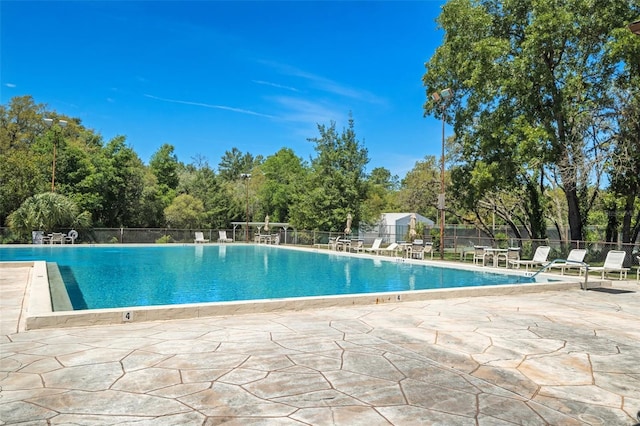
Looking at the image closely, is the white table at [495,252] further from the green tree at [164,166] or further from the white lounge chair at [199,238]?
the green tree at [164,166]

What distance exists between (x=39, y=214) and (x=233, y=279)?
1649 cm

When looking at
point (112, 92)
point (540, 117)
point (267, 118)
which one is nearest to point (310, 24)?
point (540, 117)

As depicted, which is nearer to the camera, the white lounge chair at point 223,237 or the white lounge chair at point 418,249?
the white lounge chair at point 418,249

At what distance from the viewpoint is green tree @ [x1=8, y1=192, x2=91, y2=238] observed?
2309cm

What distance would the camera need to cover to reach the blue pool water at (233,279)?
9.71m

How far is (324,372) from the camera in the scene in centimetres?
360

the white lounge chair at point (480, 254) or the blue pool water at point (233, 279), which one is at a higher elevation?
the white lounge chair at point (480, 254)

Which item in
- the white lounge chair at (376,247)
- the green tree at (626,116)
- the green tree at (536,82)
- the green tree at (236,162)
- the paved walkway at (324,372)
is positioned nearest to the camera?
the paved walkway at (324,372)

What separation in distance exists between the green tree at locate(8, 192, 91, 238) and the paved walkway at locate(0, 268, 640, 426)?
20300 millimetres

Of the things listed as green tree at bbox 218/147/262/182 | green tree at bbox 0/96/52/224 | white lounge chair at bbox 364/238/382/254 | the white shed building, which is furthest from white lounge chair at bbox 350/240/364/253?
green tree at bbox 218/147/262/182

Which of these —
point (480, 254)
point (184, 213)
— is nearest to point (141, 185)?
point (184, 213)

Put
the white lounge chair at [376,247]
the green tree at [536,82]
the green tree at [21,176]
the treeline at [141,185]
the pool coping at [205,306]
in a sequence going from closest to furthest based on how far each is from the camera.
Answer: the pool coping at [205,306] → the green tree at [536,82] → the white lounge chair at [376,247] → the green tree at [21,176] → the treeline at [141,185]

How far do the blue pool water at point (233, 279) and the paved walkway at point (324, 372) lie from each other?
3.90 meters

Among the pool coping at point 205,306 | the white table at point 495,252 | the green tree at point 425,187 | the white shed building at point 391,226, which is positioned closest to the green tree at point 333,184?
the white shed building at point 391,226
